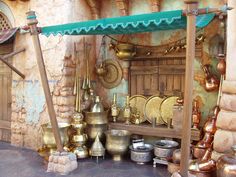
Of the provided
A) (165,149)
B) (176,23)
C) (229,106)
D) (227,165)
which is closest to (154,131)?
(165,149)

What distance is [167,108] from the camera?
15.9 feet

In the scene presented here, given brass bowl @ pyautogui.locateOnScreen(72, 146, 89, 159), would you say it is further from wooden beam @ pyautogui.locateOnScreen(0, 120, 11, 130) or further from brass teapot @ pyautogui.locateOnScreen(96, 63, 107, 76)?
wooden beam @ pyautogui.locateOnScreen(0, 120, 11, 130)

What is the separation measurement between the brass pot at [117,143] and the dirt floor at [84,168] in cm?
17

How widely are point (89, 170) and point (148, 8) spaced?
2.92m

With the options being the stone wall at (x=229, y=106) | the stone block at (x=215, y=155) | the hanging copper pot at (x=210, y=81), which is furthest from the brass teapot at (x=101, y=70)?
the stone block at (x=215, y=155)

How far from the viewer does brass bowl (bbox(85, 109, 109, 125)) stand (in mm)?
4887

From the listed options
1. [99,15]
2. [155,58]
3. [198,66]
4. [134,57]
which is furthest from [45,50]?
[198,66]

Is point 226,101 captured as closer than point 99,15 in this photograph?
Yes

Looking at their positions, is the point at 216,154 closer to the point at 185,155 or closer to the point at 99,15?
the point at 185,155

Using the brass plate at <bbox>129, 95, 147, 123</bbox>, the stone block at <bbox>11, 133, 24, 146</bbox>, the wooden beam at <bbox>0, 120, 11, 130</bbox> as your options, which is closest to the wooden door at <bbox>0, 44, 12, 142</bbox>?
the wooden beam at <bbox>0, 120, 11, 130</bbox>

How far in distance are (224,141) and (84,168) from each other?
6.93ft

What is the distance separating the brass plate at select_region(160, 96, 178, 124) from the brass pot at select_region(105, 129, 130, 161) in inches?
28.1

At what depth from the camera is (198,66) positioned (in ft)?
15.0

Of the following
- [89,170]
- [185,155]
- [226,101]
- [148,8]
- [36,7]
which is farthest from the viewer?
[36,7]
